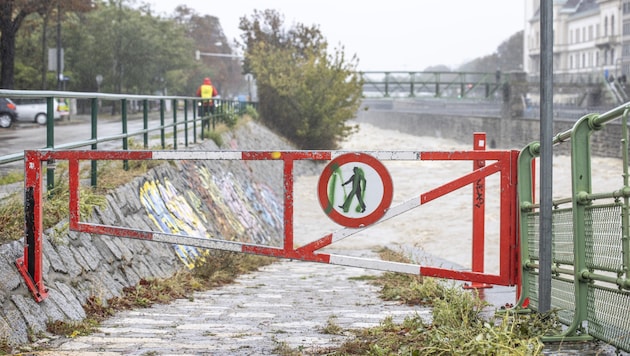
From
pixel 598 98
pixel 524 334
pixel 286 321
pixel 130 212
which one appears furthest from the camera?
pixel 598 98

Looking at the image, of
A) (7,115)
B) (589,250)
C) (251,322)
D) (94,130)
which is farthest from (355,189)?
(7,115)

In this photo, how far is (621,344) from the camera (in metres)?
5.35

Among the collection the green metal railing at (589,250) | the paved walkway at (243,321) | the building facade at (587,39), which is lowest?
the paved walkway at (243,321)

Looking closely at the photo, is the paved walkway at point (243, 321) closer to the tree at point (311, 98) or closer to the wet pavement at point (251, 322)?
the wet pavement at point (251, 322)

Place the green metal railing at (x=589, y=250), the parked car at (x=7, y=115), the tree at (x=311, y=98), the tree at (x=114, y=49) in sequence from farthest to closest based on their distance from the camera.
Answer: the tree at (x=114, y=49) → the tree at (x=311, y=98) → the parked car at (x=7, y=115) → the green metal railing at (x=589, y=250)

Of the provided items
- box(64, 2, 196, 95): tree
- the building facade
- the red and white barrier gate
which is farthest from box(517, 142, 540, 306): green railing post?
the building facade

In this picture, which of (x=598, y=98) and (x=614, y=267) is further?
(x=598, y=98)

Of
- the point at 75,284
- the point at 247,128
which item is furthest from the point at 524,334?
the point at 247,128

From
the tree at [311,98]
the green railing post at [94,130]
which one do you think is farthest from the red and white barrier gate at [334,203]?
the tree at [311,98]

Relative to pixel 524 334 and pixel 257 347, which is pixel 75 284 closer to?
pixel 257 347

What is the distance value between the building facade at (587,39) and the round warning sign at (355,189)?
254 feet

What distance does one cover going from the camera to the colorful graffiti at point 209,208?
40.8 feet

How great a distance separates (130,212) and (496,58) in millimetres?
161631

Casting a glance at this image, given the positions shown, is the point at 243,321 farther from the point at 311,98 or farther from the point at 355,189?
the point at 311,98
